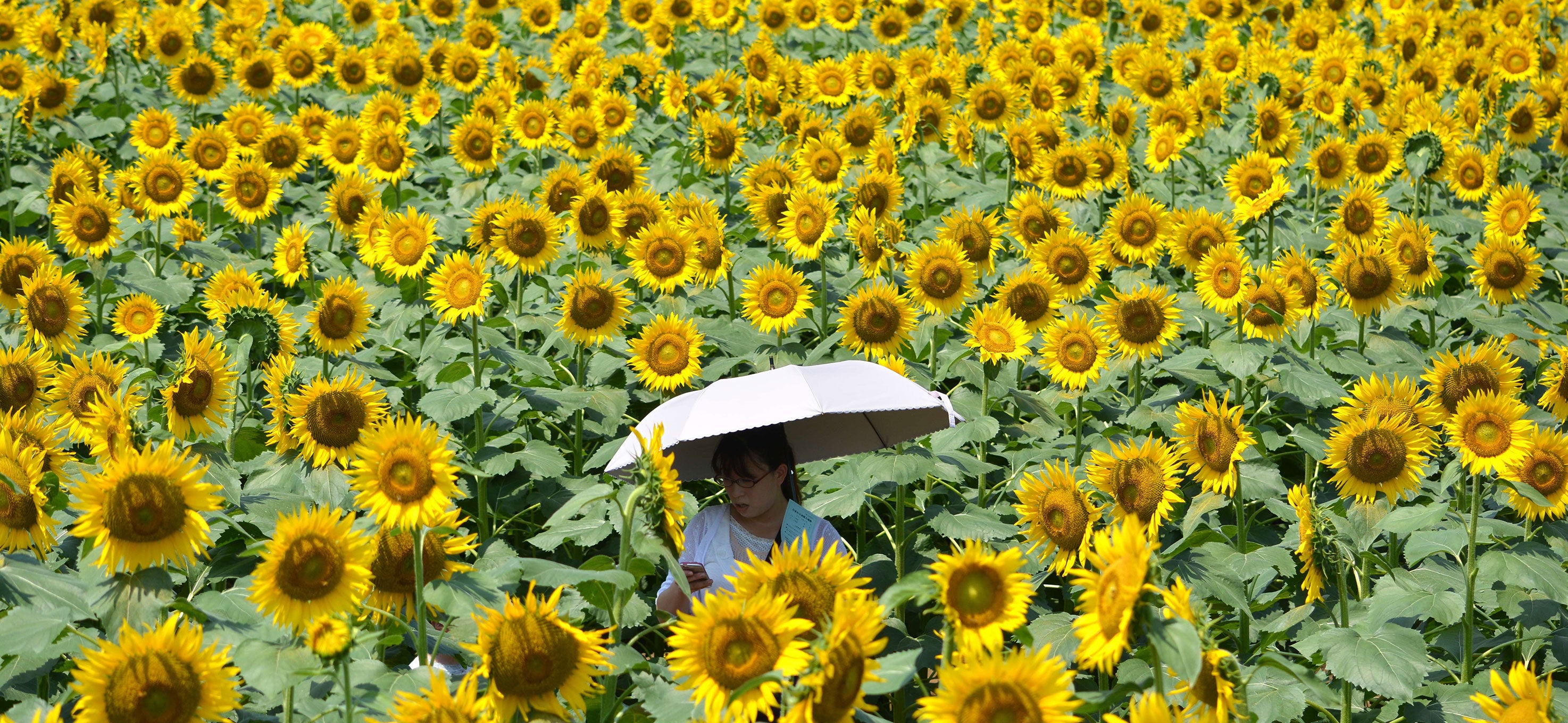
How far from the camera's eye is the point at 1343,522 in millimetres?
4238

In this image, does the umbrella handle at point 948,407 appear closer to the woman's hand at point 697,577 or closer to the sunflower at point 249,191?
the woman's hand at point 697,577

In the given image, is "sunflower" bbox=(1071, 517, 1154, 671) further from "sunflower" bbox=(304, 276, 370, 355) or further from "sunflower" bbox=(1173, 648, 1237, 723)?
"sunflower" bbox=(304, 276, 370, 355)

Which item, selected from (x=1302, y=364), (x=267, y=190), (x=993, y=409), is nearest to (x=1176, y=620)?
(x=1302, y=364)

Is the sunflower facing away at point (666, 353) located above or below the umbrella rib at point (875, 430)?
below

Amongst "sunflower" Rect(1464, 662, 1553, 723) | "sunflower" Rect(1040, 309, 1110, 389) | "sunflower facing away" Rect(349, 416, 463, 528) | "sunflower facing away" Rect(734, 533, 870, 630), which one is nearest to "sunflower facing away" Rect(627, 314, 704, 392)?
"sunflower" Rect(1040, 309, 1110, 389)

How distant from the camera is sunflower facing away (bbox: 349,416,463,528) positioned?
115 inches

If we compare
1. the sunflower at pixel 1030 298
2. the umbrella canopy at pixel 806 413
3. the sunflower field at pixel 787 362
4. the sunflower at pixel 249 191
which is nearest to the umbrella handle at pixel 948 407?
the umbrella canopy at pixel 806 413

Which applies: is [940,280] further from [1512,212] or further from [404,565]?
[1512,212]

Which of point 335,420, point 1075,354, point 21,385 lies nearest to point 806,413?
point 335,420

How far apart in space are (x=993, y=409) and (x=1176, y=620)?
149 inches

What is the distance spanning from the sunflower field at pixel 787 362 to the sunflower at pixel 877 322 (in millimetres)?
18

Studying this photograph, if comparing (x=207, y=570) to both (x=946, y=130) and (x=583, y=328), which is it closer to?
(x=583, y=328)

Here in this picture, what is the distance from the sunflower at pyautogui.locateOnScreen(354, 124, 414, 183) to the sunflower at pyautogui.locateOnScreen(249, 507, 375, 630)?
5067 mm

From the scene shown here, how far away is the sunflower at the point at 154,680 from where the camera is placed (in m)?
2.51
